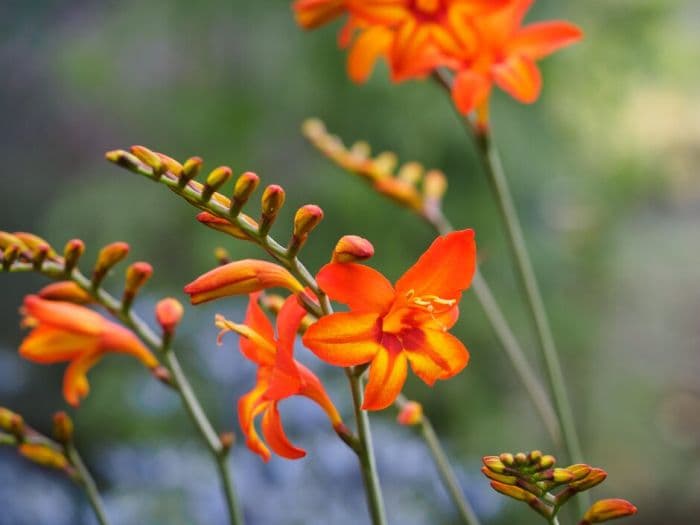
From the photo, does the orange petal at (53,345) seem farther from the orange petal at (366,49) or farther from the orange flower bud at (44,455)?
the orange petal at (366,49)

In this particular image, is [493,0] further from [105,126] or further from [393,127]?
[105,126]

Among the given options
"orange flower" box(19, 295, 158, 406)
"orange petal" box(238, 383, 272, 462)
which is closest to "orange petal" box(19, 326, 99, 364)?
"orange flower" box(19, 295, 158, 406)

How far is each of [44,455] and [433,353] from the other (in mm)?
256

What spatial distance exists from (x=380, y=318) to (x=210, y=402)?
163cm

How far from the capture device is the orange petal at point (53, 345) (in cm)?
51

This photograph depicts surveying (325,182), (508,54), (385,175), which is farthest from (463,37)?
(325,182)

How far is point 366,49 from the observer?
2.08 feet

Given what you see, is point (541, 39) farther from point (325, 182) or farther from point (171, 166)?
point (325, 182)

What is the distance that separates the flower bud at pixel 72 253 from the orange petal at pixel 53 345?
6 centimetres

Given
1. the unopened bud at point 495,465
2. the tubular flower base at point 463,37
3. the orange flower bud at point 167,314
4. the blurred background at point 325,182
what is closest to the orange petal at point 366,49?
the tubular flower base at point 463,37

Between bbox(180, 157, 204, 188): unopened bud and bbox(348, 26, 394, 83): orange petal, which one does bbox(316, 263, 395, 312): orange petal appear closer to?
bbox(180, 157, 204, 188): unopened bud

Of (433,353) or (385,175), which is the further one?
(385,175)

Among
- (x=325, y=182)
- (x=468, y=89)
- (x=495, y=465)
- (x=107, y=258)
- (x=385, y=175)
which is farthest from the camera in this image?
(x=325, y=182)

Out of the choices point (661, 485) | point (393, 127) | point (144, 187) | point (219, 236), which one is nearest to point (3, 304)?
point (144, 187)
